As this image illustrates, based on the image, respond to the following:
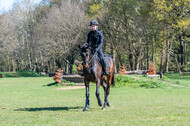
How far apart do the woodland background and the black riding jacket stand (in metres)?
27.4

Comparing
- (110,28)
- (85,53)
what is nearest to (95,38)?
(85,53)

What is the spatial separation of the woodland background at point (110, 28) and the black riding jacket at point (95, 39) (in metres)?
27.4

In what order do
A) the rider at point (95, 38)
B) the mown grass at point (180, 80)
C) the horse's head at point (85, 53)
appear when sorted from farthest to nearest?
the mown grass at point (180, 80) < the rider at point (95, 38) < the horse's head at point (85, 53)

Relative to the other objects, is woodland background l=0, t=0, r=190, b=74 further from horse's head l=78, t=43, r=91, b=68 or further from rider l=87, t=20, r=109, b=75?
horse's head l=78, t=43, r=91, b=68

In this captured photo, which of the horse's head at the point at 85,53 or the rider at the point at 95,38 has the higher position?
the rider at the point at 95,38

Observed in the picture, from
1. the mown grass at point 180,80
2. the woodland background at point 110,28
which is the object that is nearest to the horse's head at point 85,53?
the mown grass at point 180,80

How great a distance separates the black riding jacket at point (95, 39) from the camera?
1226 cm

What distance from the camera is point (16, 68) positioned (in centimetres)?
9969

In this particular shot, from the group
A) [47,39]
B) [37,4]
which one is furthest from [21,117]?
[37,4]

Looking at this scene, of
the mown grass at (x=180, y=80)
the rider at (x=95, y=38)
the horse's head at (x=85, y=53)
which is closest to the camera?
the horse's head at (x=85, y=53)

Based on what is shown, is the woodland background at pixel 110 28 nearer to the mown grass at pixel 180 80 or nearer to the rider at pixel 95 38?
the mown grass at pixel 180 80

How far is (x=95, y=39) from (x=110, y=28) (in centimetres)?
4309

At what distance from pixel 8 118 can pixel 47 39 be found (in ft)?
164

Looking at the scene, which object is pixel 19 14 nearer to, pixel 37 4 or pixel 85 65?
pixel 37 4
